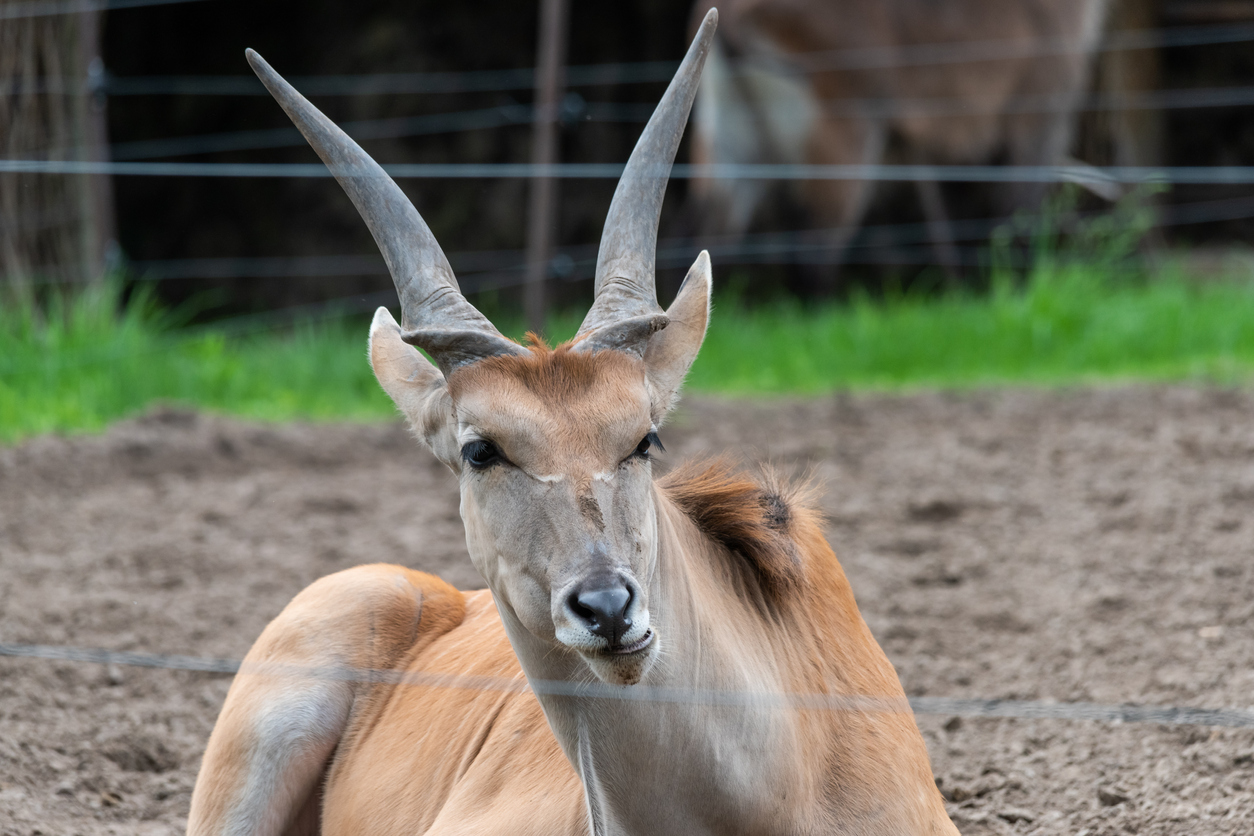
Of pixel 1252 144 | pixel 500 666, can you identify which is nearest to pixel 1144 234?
pixel 1252 144

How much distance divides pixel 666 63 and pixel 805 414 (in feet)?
17.6

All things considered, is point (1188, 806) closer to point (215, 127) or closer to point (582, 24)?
point (582, 24)

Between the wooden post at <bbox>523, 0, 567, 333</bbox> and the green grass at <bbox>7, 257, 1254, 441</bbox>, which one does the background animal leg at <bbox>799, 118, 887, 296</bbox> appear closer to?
the green grass at <bbox>7, 257, 1254, 441</bbox>

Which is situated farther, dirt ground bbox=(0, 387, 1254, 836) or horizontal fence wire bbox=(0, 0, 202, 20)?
horizontal fence wire bbox=(0, 0, 202, 20)

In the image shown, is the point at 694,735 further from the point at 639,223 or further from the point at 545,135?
the point at 545,135

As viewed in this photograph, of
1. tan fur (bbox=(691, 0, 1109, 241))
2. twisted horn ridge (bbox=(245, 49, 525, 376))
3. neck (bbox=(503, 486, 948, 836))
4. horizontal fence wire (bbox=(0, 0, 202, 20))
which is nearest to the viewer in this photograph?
neck (bbox=(503, 486, 948, 836))

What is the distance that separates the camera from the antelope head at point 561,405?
214 cm

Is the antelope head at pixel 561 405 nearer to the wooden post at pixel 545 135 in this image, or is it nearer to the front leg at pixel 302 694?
the front leg at pixel 302 694

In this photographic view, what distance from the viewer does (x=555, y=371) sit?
228 cm

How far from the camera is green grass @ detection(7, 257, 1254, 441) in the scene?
675 cm

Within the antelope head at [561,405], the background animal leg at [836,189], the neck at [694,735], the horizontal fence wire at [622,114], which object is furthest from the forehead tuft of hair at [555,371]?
the background animal leg at [836,189]

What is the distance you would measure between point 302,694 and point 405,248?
1163 mm

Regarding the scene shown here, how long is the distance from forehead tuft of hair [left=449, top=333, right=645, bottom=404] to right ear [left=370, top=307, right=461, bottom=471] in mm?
99

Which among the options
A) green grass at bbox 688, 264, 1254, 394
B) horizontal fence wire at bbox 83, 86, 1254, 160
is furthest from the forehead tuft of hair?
horizontal fence wire at bbox 83, 86, 1254, 160
